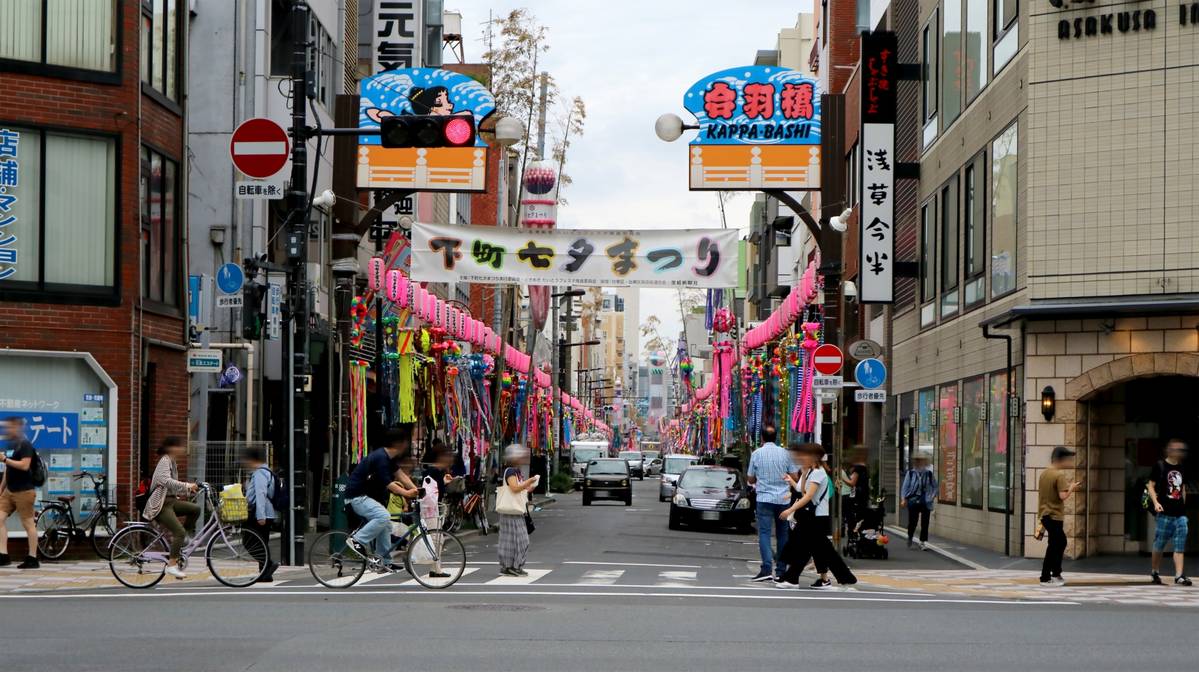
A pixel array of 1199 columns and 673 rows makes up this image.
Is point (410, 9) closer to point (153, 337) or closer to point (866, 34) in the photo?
point (866, 34)

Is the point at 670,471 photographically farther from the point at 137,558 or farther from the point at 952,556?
the point at 137,558

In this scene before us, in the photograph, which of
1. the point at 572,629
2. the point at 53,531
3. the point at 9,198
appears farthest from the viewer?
the point at 9,198

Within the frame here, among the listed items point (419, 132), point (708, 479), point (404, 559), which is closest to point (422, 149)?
point (419, 132)

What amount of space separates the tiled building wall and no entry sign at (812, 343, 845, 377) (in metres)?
3.36

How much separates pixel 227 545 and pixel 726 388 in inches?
2409

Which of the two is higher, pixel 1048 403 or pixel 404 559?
pixel 1048 403

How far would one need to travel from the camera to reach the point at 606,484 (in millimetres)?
55625

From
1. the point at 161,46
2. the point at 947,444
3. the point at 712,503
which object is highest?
the point at 161,46

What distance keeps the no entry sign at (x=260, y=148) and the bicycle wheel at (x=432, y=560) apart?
5726 millimetres

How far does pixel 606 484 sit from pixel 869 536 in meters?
28.3

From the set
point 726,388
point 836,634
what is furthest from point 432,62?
point 836,634

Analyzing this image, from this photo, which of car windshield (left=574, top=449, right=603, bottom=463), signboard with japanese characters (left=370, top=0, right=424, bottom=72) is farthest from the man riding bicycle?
car windshield (left=574, top=449, right=603, bottom=463)

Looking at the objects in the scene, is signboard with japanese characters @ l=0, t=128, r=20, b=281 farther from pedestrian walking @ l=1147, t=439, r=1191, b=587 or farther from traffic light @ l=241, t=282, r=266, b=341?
pedestrian walking @ l=1147, t=439, r=1191, b=587

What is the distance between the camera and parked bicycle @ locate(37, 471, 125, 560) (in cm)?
2383
